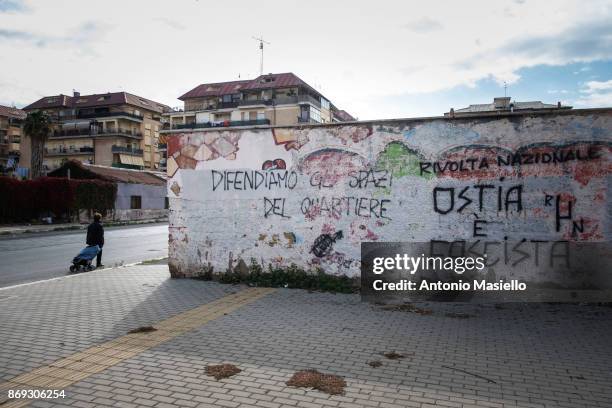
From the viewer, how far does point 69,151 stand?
76.4 m

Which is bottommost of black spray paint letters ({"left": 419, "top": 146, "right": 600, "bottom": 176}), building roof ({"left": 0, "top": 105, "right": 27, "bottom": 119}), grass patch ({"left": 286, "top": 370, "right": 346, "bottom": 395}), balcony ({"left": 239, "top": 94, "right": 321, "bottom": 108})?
grass patch ({"left": 286, "top": 370, "right": 346, "bottom": 395})

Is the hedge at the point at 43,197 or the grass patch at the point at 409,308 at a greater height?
the hedge at the point at 43,197

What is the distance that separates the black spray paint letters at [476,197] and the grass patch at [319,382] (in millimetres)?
4861

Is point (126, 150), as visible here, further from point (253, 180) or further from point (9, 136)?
point (253, 180)

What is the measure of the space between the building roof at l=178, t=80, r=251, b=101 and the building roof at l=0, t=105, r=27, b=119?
38.3 metres

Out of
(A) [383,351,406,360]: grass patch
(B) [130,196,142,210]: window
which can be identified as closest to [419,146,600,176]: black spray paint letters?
(A) [383,351,406,360]: grass patch

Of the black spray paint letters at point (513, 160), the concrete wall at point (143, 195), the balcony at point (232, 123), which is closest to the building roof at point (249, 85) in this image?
the balcony at point (232, 123)

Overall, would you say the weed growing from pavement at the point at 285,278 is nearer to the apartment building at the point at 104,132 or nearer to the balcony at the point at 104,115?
the apartment building at the point at 104,132

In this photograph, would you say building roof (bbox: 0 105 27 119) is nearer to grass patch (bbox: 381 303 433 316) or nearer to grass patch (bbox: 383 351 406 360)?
grass patch (bbox: 381 303 433 316)

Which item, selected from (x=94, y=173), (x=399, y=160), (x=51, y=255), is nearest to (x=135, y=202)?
(x=94, y=173)

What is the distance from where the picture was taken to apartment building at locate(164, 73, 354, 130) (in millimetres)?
63094

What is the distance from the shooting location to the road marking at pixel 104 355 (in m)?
4.29

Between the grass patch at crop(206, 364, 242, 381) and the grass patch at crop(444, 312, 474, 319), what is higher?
the grass patch at crop(206, 364, 242, 381)

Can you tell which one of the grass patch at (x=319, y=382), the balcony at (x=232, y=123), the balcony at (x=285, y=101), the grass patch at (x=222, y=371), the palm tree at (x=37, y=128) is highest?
the balcony at (x=285, y=101)
